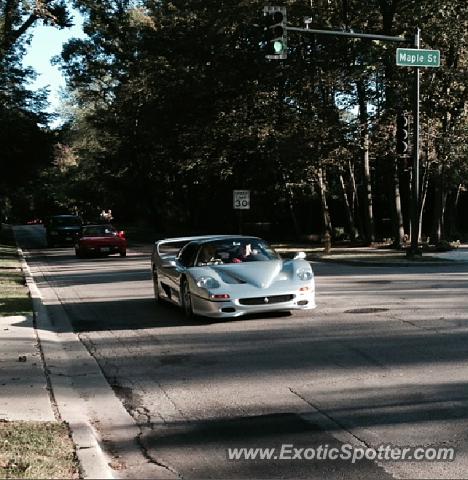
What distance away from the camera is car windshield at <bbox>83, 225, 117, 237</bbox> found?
29.3 metres

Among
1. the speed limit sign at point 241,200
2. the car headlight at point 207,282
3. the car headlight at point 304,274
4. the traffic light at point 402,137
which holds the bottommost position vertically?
the car headlight at point 207,282

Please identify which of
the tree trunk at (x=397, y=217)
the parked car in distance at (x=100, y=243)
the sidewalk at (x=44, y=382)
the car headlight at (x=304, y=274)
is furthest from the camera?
the parked car in distance at (x=100, y=243)

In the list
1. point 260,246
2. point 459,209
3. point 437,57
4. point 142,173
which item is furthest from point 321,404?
point 142,173

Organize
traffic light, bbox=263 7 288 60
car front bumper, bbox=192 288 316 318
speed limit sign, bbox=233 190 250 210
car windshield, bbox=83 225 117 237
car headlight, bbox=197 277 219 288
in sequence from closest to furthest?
1. car front bumper, bbox=192 288 316 318
2. car headlight, bbox=197 277 219 288
3. traffic light, bbox=263 7 288 60
4. speed limit sign, bbox=233 190 250 210
5. car windshield, bbox=83 225 117 237

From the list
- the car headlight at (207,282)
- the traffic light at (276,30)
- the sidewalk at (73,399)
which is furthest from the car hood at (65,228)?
the car headlight at (207,282)

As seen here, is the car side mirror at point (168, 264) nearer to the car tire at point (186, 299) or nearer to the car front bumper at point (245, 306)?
the car tire at point (186, 299)

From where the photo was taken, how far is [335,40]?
27531 millimetres

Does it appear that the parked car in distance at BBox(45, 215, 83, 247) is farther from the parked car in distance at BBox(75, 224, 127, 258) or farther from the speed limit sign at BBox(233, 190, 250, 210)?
the speed limit sign at BBox(233, 190, 250, 210)

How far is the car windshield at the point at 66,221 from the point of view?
135 ft

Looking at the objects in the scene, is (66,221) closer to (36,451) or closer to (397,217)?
(397,217)

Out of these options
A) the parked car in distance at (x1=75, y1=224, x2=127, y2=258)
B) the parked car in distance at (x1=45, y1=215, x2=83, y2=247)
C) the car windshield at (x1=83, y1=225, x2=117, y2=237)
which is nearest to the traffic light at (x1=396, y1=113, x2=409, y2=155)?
the parked car in distance at (x1=75, y1=224, x2=127, y2=258)

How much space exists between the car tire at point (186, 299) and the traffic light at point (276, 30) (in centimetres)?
673

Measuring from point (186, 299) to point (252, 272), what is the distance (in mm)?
1306

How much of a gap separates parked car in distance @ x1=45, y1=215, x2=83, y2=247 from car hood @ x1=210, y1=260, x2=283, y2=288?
30536 millimetres
